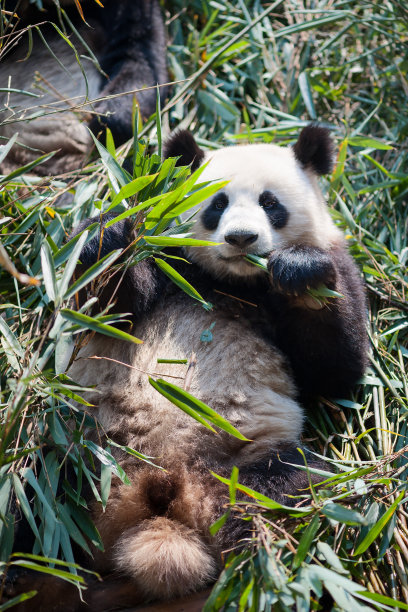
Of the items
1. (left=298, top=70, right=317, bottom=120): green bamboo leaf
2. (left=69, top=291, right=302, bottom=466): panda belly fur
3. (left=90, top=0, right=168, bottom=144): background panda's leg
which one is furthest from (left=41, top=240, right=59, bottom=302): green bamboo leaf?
(left=298, top=70, right=317, bottom=120): green bamboo leaf

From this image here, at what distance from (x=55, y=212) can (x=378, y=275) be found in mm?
1434

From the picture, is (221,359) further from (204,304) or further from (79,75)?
(79,75)

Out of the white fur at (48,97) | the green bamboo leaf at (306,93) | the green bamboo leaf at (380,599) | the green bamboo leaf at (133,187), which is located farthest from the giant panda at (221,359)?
the white fur at (48,97)

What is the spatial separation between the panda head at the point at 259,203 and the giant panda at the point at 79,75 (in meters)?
0.96

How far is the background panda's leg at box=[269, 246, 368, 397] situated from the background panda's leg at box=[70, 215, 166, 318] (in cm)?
46

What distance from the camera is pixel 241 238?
2312 mm

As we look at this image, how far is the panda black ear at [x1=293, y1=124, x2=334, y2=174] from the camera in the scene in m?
2.76

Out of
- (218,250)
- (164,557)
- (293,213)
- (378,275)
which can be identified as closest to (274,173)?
(293,213)

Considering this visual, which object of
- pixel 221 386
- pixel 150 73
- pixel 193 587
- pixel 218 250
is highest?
pixel 150 73

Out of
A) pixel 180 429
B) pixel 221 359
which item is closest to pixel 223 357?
pixel 221 359

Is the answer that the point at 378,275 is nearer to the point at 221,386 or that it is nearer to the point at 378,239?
the point at 378,239

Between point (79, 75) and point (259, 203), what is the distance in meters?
1.94

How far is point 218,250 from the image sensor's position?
8.05ft

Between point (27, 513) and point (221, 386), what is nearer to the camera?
→ point (27, 513)
